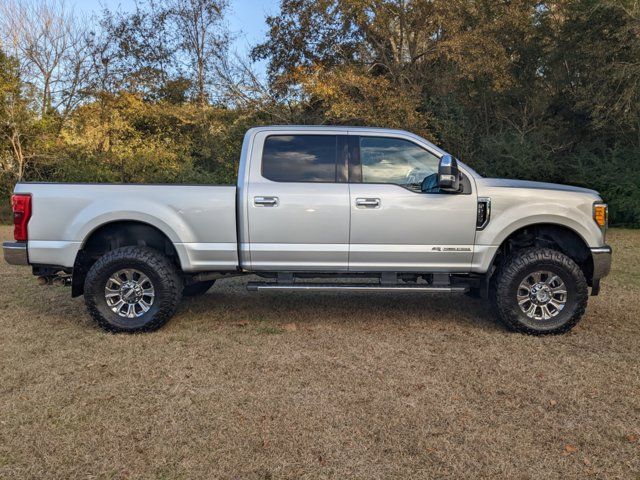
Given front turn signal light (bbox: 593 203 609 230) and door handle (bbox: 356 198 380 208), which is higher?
door handle (bbox: 356 198 380 208)

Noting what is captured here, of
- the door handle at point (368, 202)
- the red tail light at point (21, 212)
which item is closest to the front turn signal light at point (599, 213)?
the door handle at point (368, 202)

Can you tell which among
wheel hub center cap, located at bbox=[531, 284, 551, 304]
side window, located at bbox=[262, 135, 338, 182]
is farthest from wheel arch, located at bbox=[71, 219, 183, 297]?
wheel hub center cap, located at bbox=[531, 284, 551, 304]

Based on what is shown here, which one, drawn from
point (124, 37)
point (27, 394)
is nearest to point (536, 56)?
point (124, 37)

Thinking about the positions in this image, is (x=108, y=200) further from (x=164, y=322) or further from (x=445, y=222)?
(x=445, y=222)

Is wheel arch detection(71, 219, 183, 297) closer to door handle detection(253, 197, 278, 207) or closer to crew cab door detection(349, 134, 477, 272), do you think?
door handle detection(253, 197, 278, 207)

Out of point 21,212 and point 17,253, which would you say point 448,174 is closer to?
point 21,212

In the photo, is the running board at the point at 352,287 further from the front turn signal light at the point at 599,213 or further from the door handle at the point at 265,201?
the front turn signal light at the point at 599,213

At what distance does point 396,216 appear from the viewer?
5.09 m

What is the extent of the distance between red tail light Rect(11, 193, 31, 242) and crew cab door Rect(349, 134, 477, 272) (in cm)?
306

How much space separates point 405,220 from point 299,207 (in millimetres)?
1018

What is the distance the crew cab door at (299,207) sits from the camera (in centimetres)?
508

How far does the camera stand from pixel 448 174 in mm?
4797

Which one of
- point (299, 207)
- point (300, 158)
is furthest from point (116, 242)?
point (300, 158)

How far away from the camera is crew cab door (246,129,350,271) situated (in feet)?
16.7
